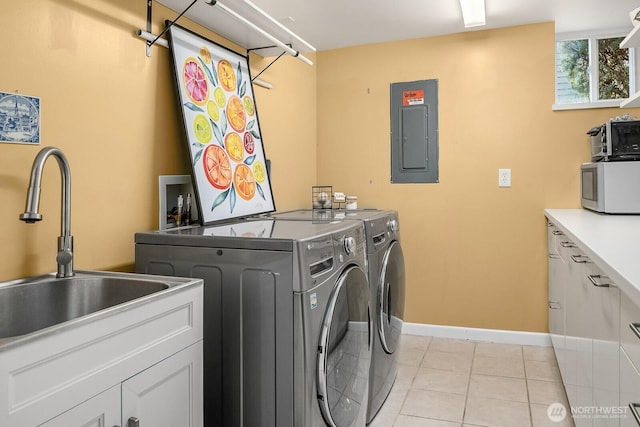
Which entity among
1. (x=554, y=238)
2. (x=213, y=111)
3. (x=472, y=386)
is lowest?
(x=472, y=386)

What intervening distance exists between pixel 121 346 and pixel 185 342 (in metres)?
0.25

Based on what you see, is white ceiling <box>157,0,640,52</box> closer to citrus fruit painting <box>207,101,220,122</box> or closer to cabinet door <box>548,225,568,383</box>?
citrus fruit painting <box>207,101,220,122</box>

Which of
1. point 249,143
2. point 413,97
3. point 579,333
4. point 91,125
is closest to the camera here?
point 91,125

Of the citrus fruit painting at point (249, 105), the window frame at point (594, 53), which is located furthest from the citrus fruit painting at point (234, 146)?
the window frame at point (594, 53)

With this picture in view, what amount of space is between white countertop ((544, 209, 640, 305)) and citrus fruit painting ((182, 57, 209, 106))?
1.75 metres

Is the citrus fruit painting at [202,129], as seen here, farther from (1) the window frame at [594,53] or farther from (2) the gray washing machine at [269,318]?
(1) the window frame at [594,53]

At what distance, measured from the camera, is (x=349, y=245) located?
74.2 inches

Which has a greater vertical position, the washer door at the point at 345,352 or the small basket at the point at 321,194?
the small basket at the point at 321,194

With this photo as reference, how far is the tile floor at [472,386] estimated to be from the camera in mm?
2285

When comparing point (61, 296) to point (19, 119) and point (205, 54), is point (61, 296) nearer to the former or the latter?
point (19, 119)

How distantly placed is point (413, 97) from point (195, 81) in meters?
1.85

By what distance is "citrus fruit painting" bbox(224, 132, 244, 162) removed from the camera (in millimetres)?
2379

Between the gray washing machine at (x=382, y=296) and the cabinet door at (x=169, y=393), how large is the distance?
3.40 feet

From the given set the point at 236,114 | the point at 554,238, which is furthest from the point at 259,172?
the point at 554,238
